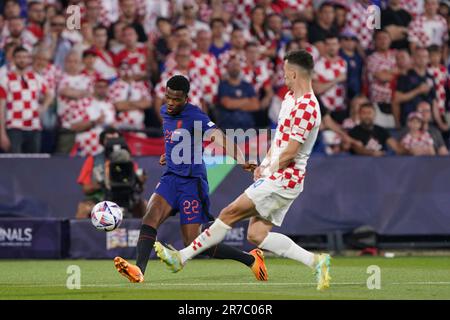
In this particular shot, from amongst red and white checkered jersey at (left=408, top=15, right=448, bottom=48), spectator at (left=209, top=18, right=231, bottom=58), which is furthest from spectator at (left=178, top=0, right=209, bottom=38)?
red and white checkered jersey at (left=408, top=15, right=448, bottom=48)

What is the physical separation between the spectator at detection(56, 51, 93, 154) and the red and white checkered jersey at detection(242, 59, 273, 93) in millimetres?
2851

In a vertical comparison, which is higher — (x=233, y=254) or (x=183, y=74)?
(x=183, y=74)

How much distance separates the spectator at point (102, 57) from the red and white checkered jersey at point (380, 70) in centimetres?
485

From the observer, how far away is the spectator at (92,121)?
19.7m

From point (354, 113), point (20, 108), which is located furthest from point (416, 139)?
point (20, 108)

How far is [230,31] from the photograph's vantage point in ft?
71.5

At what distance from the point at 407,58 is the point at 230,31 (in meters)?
3.41

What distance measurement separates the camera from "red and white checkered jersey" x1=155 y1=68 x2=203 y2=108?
20.0 m

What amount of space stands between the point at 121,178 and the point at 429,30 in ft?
25.6

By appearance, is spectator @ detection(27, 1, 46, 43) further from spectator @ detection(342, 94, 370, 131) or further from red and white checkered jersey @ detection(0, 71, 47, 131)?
spectator @ detection(342, 94, 370, 131)

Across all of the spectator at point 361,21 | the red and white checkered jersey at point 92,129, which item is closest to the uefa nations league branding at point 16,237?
the red and white checkered jersey at point 92,129

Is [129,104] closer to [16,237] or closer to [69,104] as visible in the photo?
[69,104]

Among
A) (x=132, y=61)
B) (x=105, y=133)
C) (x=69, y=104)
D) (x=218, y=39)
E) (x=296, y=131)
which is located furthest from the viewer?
(x=218, y=39)

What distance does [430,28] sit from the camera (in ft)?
73.6
